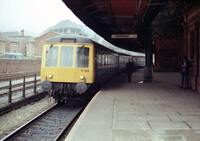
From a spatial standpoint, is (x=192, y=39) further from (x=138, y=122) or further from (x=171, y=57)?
(x=171, y=57)

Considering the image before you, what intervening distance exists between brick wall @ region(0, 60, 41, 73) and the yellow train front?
59.7ft

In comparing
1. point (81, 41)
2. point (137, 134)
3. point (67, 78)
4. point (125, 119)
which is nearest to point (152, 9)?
point (81, 41)

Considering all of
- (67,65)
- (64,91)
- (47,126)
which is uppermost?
(67,65)

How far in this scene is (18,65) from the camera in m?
29.7

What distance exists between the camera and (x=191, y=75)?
11.5 meters

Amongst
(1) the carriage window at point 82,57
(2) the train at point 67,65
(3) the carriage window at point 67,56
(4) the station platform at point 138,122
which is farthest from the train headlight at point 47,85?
(4) the station platform at point 138,122

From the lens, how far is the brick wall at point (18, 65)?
85.0 ft

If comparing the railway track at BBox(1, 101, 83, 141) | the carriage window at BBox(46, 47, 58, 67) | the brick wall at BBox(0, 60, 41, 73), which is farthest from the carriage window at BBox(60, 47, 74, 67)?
the brick wall at BBox(0, 60, 41, 73)

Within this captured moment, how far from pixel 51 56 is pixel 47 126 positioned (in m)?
3.33

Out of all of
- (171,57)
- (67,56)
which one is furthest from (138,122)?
(171,57)

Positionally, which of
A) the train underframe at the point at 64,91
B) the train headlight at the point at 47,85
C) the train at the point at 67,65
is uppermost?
the train at the point at 67,65

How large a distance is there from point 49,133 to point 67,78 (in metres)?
3.07

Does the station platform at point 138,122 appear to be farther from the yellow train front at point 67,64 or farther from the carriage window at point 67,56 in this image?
the carriage window at point 67,56

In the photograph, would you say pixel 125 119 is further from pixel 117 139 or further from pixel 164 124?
pixel 117 139
